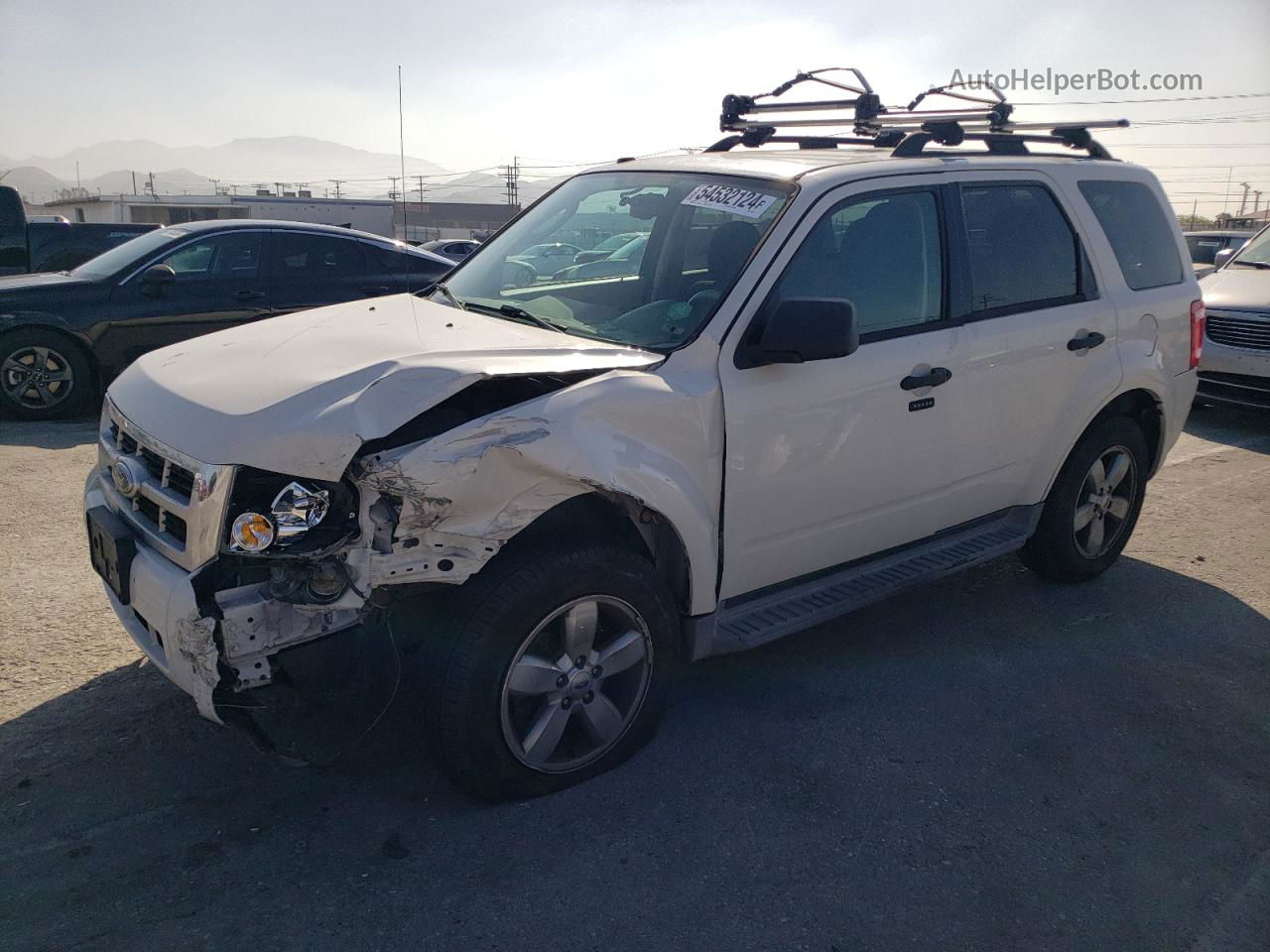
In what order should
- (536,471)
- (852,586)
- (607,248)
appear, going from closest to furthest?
(536,471) < (852,586) < (607,248)

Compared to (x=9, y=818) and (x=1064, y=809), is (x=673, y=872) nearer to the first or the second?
(x=1064, y=809)

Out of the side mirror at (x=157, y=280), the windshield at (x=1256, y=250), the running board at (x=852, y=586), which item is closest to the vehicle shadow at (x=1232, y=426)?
the windshield at (x=1256, y=250)

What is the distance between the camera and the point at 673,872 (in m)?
2.76

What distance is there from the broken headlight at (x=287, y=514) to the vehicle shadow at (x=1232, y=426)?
25.9 ft

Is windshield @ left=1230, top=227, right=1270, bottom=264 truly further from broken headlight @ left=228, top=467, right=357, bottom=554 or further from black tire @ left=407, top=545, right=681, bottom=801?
broken headlight @ left=228, top=467, right=357, bottom=554

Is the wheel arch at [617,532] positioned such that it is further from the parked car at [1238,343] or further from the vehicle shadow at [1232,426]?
the parked car at [1238,343]

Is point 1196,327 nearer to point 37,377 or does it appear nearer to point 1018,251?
point 1018,251

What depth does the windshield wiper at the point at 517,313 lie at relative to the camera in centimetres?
347

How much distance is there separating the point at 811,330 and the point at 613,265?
1079 mm

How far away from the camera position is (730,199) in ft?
11.9

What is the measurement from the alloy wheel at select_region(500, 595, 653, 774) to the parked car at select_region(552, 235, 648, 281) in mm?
1431

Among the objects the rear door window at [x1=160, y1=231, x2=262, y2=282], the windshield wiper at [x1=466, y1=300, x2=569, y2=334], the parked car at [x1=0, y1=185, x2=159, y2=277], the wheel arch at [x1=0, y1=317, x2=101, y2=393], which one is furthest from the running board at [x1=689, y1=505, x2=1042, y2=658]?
the parked car at [x1=0, y1=185, x2=159, y2=277]

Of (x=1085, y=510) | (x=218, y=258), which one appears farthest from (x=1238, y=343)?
(x=218, y=258)

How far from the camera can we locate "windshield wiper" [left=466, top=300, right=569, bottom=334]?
11.4 feet
